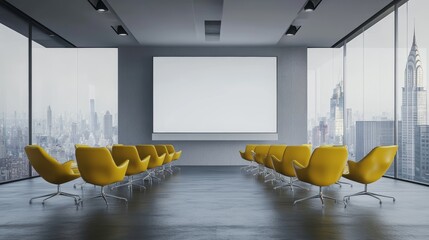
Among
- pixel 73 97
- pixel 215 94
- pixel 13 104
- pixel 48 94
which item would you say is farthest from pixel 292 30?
pixel 13 104

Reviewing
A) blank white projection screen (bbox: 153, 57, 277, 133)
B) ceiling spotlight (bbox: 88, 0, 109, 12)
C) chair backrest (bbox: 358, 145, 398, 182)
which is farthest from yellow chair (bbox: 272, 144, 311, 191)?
blank white projection screen (bbox: 153, 57, 277, 133)

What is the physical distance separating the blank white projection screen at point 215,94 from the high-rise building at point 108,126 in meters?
1.41

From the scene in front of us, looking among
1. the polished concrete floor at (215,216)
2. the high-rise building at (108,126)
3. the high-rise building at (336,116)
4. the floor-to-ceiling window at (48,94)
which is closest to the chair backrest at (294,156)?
the polished concrete floor at (215,216)

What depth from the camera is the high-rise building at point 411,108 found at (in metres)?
8.40

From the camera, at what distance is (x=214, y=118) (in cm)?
1323

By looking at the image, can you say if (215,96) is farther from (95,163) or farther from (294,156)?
(95,163)

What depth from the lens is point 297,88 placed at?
13500 millimetres

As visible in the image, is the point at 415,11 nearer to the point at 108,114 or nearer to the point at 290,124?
the point at 290,124

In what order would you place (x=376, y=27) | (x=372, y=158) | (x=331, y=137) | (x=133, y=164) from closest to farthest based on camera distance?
1. (x=372, y=158)
2. (x=133, y=164)
3. (x=376, y=27)
4. (x=331, y=137)

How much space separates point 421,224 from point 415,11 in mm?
5414

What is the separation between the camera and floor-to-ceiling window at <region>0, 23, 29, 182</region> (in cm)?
914

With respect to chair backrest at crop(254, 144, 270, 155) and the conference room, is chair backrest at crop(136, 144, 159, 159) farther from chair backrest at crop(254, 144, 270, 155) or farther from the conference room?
chair backrest at crop(254, 144, 270, 155)

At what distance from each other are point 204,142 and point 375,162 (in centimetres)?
794

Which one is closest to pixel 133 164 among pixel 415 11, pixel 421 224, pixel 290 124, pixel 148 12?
pixel 148 12
